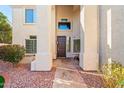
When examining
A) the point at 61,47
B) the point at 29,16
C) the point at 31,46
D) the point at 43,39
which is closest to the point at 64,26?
the point at 61,47

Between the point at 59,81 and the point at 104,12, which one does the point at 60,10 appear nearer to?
the point at 104,12

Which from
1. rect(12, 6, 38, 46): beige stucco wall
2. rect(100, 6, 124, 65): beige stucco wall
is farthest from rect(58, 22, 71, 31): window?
rect(100, 6, 124, 65): beige stucco wall

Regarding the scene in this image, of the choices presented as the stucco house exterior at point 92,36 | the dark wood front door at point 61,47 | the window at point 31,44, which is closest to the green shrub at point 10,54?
the stucco house exterior at point 92,36

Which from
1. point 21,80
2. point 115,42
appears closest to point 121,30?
point 115,42

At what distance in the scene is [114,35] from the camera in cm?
1079

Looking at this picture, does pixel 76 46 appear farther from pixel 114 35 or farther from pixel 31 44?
pixel 114 35

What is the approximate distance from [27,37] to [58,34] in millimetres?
3050

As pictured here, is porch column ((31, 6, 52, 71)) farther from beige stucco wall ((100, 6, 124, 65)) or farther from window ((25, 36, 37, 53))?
window ((25, 36, 37, 53))

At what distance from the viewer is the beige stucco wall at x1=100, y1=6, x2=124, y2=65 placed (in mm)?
9938

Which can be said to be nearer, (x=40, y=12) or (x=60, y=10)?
(x=40, y=12)

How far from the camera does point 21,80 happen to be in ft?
34.2

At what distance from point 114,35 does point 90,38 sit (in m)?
3.09

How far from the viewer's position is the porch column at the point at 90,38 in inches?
536

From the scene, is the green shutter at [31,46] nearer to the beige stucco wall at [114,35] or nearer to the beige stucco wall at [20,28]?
the beige stucco wall at [20,28]
